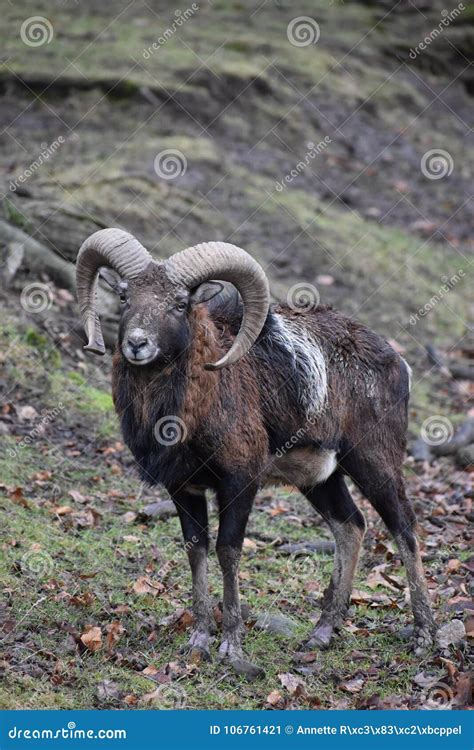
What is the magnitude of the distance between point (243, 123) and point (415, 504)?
38.8 feet

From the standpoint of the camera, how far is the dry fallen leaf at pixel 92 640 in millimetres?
7512

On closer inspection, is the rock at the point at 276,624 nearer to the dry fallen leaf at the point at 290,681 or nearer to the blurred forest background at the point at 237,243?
the blurred forest background at the point at 237,243

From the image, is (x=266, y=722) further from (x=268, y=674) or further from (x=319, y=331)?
(x=319, y=331)

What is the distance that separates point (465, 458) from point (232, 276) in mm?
5686

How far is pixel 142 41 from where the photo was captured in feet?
70.7

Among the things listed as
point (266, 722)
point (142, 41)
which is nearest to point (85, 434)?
point (266, 722)

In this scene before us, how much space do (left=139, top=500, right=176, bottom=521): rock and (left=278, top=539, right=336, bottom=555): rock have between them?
1.21 m

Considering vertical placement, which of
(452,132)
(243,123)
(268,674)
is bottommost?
(268,674)

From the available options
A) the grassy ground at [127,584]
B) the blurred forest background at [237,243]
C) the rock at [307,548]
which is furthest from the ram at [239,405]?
the rock at [307,548]

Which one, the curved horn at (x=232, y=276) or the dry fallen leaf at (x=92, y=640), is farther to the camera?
the curved horn at (x=232, y=276)

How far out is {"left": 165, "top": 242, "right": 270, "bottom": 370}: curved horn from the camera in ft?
25.3

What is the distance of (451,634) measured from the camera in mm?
8102

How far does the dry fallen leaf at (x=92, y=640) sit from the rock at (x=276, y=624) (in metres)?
1.44

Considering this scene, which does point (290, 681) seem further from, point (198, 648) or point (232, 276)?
point (232, 276)
